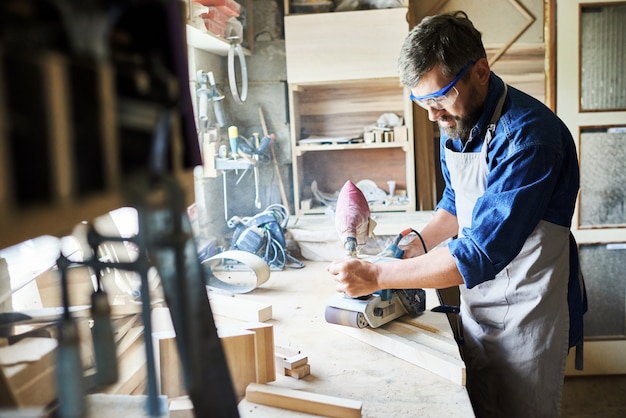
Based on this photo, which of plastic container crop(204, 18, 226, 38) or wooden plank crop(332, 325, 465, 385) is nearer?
wooden plank crop(332, 325, 465, 385)

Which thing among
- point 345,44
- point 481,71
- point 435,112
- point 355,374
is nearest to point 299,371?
point 355,374

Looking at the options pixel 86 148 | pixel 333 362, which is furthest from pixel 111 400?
pixel 86 148

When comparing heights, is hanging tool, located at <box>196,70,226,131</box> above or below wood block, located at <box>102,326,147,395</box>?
above

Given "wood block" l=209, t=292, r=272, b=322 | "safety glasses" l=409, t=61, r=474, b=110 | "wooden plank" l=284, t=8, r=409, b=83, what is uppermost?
"wooden plank" l=284, t=8, r=409, b=83

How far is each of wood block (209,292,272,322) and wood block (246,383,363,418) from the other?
0.53 metres

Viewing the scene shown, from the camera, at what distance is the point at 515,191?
157 cm

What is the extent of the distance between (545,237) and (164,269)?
1.38 meters

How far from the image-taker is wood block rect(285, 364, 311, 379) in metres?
1.53

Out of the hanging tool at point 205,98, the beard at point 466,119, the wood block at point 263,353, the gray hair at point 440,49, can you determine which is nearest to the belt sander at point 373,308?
the wood block at point 263,353

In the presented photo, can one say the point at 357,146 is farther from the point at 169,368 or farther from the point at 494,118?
the point at 169,368

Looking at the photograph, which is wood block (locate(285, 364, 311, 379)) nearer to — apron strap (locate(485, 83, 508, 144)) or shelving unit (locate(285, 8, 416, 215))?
apron strap (locate(485, 83, 508, 144))

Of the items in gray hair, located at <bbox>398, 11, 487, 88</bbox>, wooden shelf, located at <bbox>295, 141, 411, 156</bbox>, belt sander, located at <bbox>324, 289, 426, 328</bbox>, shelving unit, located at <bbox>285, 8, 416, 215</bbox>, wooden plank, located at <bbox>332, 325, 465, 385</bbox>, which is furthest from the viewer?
wooden shelf, located at <bbox>295, 141, 411, 156</bbox>

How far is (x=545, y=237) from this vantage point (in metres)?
1.72

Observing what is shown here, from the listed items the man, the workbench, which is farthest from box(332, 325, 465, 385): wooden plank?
the man
